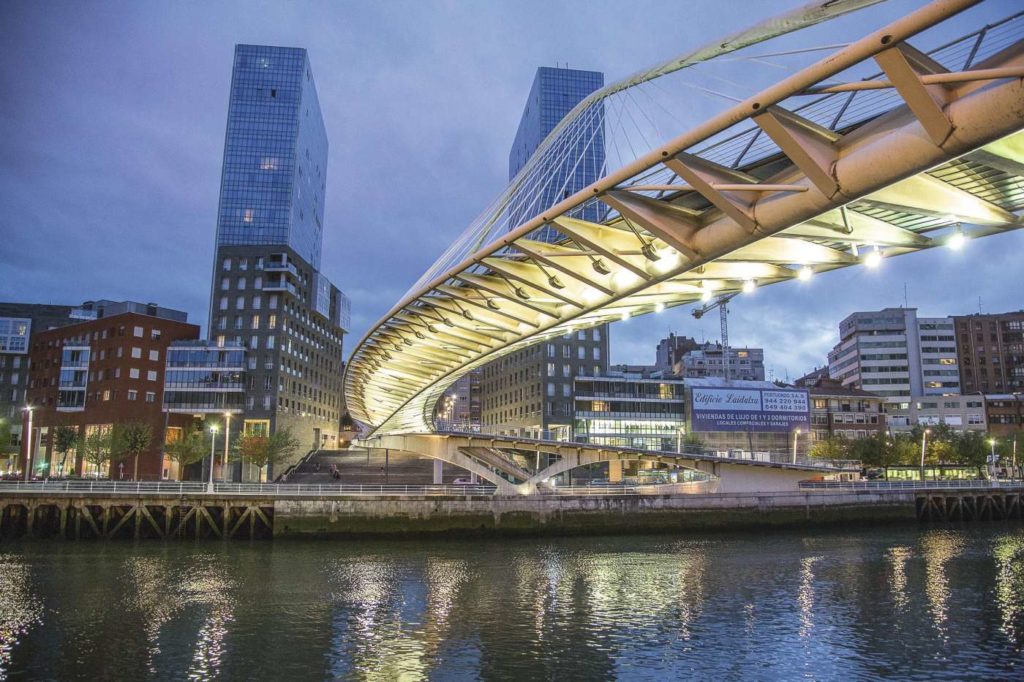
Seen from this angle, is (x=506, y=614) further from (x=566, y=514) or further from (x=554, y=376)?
(x=554, y=376)

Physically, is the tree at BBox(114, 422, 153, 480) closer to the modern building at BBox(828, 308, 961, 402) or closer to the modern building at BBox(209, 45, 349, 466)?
the modern building at BBox(209, 45, 349, 466)

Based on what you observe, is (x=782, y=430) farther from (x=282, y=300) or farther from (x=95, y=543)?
(x=95, y=543)

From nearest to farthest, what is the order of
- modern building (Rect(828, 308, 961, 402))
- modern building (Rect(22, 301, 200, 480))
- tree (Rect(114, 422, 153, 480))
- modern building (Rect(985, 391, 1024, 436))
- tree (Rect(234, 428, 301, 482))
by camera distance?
tree (Rect(114, 422, 153, 480)), tree (Rect(234, 428, 301, 482)), modern building (Rect(22, 301, 200, 480)), modern building (Rect(985, 391, 1024, 436)), modern building (Rect(828, 308, 961, 402))

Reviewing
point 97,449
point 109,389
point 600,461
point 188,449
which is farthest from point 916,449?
point 109,389

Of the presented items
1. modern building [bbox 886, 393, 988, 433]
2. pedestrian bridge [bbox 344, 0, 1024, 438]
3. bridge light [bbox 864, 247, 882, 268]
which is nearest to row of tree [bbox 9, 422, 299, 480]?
pedestrian bridge [bbox 344, 0, 1024, 438]

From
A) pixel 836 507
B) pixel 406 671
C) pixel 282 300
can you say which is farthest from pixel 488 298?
pixel 282 300

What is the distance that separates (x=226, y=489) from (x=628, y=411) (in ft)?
200

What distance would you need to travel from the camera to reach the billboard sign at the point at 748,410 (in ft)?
300

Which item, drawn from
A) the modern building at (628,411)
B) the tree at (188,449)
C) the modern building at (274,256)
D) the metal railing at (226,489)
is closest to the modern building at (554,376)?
the modern building at (628,411)

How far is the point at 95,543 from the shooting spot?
134 ft

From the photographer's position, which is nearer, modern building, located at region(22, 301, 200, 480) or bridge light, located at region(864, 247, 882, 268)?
bridge light, located at region(864, 247, 882, 268)

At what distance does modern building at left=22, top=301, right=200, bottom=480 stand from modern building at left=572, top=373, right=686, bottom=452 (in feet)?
164

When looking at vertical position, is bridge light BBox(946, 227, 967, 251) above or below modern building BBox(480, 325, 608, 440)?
below

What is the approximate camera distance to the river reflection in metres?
17.0
